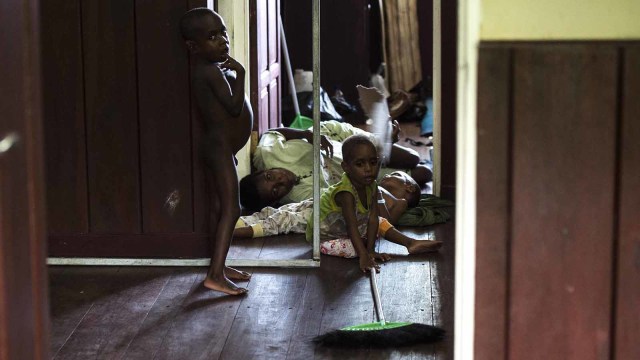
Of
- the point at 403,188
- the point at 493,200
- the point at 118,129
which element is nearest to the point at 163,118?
the point at 118,129

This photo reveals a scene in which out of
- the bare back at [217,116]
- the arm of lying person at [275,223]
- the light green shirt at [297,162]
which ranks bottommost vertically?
the arm of lying person at [275,223]

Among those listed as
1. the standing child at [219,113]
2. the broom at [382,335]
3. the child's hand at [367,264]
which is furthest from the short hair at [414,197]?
the broom at [382,335]

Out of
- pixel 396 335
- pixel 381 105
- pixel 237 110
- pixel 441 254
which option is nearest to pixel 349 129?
pixel 381 105

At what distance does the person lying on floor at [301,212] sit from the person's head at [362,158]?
484 mm

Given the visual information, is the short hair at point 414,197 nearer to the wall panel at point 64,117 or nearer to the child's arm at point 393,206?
the child's arm at point 393,206

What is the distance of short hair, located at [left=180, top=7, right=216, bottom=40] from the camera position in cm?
409

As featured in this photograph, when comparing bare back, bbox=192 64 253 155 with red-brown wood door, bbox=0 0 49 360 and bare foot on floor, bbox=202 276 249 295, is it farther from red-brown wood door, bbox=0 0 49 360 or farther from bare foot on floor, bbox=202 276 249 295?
red-brown wood door, bbox=0 0 49 360

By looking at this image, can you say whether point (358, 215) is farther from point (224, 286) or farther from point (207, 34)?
point (207, 34)

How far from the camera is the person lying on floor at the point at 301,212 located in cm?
518

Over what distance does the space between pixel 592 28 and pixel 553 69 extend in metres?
0.11

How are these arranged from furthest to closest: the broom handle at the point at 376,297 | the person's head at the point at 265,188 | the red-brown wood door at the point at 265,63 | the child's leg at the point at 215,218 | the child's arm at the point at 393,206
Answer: the red-brown wood door at the point at 265,63 < the person's head at the point at 265,188 < the child's arm at the point at 393,206 < the child's leg at the point at 215,218 < the broom handle at the point at 376,297

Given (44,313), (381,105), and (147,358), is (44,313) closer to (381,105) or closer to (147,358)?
(147,358)

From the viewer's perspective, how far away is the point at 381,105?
5.90 metres

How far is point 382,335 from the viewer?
141 inches
